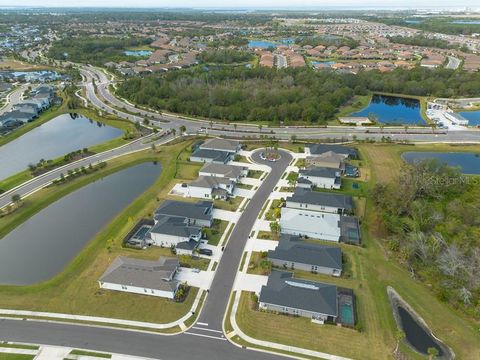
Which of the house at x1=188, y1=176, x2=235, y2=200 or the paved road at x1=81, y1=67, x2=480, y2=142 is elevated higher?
the paved road at x1=81, y1=67, x2=480, y2=142

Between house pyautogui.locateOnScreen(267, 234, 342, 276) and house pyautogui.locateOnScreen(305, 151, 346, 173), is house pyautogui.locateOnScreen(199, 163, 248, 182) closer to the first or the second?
house pyautogui.locateOnScreen(305, 151, 346, 173)

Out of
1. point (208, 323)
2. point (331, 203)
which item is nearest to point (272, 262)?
point (208, 323)

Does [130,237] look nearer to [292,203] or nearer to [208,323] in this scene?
[208,323]

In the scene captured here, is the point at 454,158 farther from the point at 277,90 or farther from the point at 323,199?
the point at 277,90

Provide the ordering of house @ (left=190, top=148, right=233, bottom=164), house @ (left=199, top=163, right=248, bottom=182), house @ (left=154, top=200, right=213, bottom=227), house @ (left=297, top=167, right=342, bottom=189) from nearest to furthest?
house @ (left=154, top=200, right=213, bottom=227) → house @ (left=297, top=167, right=342, bottom=189) → house @ (left=199, top=163, right=248, bottom=182) → house @ (left=190, top=148, right=233, bottom=164)

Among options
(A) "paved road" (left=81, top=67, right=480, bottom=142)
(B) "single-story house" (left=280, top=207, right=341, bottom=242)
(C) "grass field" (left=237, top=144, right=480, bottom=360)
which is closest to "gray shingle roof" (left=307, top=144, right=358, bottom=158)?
(A) "paved road" (left=81, top=67, right=480, bottom=142)

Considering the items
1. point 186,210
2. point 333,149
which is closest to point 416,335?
point 186,210
